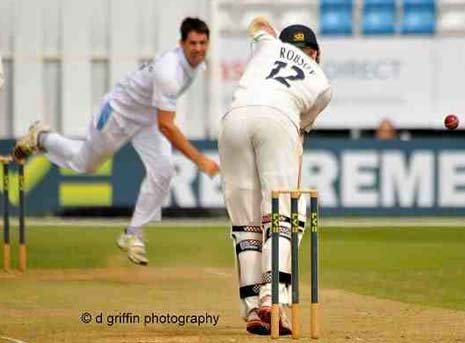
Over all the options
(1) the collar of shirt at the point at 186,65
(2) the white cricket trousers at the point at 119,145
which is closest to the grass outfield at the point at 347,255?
(2) the white cricket trousers at the point at 119,145

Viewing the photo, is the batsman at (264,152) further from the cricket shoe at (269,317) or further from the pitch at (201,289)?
the pitch at (201,289)

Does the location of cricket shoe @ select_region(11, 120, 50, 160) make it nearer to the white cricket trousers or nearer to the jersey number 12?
the white cricket trousers

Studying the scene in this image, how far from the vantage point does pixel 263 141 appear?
31.3ft

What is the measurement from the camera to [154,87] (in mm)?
14289

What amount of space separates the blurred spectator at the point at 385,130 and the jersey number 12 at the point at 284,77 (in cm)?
1583

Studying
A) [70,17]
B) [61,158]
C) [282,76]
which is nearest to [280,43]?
[282,76]

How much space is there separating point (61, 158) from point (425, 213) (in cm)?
906

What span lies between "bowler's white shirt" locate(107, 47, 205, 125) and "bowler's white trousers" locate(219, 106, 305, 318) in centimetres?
450

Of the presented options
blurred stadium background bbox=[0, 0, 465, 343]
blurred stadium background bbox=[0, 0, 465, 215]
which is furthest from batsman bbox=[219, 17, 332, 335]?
blurred stadium background bbox=[0, 0, 465, 215]

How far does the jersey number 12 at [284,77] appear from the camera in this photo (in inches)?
381

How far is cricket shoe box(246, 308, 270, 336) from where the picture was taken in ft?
30.7

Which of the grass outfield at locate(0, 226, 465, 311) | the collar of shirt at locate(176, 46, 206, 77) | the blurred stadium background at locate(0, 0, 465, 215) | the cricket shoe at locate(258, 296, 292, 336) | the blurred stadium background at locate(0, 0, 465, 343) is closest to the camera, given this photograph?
the cricket shoe at locate(258, 296, 292, 336)

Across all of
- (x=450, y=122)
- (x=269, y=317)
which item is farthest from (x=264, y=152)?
(x=450, y=122)

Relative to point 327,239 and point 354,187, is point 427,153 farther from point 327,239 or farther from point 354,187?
point 327,239
